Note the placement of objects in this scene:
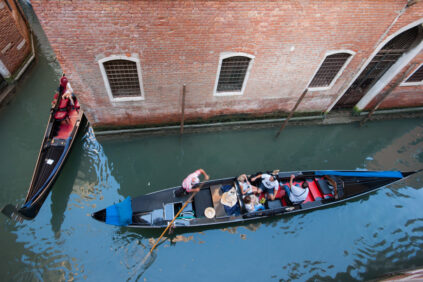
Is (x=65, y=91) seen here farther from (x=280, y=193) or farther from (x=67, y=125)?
(x=280, y=193)

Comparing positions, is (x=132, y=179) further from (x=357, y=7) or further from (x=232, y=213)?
(x=357, y=7)

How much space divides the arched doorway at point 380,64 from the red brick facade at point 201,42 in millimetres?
726

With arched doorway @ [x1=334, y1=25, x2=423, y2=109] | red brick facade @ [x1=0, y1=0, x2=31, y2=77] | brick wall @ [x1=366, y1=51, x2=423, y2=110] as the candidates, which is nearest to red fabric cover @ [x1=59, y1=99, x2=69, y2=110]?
red brick facade @ [x1=0, y1=0, x2=31, y2=77]

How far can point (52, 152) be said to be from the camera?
23.9 feet

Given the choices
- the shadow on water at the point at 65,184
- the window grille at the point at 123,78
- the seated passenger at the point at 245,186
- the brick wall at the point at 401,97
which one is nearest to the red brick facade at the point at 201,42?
the window grille at the point at 123,78

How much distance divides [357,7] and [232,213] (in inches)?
244

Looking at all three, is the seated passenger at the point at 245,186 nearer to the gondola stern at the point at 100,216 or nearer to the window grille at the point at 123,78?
the gondola stern at the point at 100,216

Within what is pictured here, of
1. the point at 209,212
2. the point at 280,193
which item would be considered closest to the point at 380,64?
the point at 280,193

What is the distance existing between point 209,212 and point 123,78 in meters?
4.47

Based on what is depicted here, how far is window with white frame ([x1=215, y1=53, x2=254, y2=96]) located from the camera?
7047 millimetres

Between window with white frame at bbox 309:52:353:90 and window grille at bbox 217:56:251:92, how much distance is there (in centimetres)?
257

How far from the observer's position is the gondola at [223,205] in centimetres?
623

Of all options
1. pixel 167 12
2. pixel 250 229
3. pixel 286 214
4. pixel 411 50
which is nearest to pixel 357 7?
pixel 411 50

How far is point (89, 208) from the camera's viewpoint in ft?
22.8
